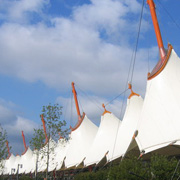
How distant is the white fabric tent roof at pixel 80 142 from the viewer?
145 feet

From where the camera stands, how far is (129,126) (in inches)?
1399

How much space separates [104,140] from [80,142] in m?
7.54

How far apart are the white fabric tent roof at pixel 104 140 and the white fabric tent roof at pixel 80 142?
3.87 m

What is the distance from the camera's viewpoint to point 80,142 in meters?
46.2

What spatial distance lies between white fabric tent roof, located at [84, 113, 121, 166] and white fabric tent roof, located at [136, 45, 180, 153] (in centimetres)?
973

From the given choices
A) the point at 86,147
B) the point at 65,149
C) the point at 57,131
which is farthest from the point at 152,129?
the point at 65,149

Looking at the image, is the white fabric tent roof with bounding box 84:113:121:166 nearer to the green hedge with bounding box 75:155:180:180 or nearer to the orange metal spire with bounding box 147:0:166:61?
the orange metal spire with bounding box 147:0:166:61

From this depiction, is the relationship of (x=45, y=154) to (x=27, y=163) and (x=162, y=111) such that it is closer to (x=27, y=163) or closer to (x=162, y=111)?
(x=162, y=111)

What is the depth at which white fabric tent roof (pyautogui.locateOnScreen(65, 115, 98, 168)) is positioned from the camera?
4411cm

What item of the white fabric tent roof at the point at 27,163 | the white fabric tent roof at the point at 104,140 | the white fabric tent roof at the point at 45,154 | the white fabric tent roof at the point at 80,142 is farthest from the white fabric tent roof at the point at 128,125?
the white fabric tent roof at the point at 27,163

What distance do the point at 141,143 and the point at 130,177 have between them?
9.04 m

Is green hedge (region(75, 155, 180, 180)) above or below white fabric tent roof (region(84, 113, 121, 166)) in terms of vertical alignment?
below

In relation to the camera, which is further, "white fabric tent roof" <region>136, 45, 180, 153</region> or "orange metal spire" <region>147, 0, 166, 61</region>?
"orange metal spire" <region>147, 0, 166, 61</region>

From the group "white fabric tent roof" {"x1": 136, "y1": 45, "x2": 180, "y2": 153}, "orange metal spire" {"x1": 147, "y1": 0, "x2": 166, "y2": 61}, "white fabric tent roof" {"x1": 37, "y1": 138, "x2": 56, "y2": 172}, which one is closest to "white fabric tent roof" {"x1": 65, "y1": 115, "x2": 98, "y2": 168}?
"white fabric tent roof" {"x1": 37, "y1": 138, "x2": 56, "y2": 172}
